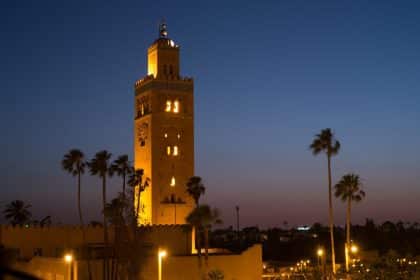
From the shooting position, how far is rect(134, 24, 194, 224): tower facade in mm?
56438

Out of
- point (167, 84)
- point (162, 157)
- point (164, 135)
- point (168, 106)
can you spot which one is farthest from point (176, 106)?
point (162, 157)

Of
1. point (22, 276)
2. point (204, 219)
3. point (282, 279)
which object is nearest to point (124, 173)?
point (204, 219)

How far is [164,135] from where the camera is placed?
5784 cm

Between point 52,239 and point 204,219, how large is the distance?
1041 centimetres

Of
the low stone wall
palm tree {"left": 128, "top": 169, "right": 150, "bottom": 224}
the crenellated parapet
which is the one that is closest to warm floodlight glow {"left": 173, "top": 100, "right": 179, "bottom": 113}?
the crenellated parapet

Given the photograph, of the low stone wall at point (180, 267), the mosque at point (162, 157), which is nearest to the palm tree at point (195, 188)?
the mosque at point (162, 157)

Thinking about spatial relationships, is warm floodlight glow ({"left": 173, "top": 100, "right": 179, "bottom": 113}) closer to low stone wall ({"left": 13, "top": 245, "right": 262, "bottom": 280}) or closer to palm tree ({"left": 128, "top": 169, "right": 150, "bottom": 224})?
palm tree ({"left": 128, "top": 169, "right": 150, "bottom": 224})

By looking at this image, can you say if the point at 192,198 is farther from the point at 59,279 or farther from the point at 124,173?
the point at 59,279

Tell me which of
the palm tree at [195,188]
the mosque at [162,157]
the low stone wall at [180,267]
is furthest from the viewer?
the palm tree at [195,188]

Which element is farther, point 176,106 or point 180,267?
point 176,106

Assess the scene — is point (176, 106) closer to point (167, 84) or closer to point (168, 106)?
point (168, 106)

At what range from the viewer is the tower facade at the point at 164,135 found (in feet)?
185

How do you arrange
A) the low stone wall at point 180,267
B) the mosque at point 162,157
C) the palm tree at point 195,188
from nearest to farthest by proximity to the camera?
the low stone wall at point 180,267, the mosque at point 162,157, the palm tree at point 195,188

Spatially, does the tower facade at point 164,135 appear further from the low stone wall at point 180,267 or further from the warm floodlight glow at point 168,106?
the low stone wall at point 180,267
